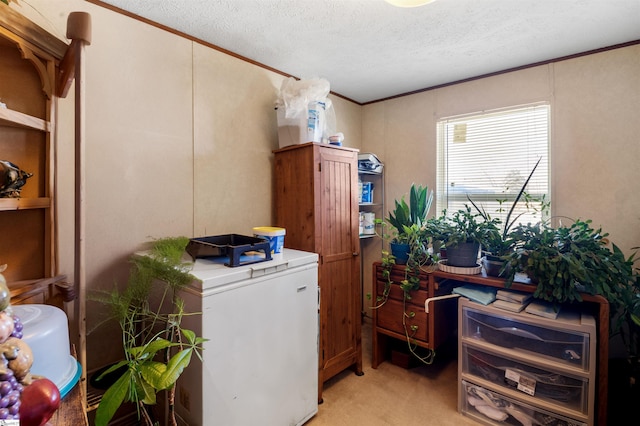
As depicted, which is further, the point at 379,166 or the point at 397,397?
the point at 379,166

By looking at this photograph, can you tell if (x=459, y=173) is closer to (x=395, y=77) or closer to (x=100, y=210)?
(x=395, y=77)

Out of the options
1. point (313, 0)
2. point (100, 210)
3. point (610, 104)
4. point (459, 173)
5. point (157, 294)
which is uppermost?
point (313, 0)

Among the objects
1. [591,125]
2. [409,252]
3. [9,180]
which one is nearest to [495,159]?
[591,125]

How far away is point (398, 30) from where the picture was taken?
6.05 feet

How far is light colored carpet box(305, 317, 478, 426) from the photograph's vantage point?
1860 mm

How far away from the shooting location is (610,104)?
2041mm

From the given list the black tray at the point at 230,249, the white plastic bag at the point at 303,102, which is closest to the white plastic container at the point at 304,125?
the white plastic bag at the point at 303,102

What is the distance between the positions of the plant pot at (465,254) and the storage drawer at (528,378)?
0.53m

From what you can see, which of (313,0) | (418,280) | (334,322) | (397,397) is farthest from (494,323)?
(313,0)

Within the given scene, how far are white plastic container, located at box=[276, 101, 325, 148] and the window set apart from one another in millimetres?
1265

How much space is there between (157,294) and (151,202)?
1.83 feet

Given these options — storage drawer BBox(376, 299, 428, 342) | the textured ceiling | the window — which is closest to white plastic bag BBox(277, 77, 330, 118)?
the textured ceiling

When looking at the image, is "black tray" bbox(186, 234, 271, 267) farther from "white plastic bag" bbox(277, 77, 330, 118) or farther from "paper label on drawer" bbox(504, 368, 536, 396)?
"paper label on drawer" bbox(504, 368, 536, 396)

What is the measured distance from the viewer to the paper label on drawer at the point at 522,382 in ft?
5.56
